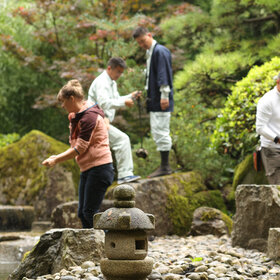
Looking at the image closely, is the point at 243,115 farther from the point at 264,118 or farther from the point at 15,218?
the point at 15,218

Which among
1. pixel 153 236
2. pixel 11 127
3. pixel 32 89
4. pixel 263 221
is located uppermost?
pixel 32 89

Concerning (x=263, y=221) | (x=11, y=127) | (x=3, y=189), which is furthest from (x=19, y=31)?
(x=263, y=221)

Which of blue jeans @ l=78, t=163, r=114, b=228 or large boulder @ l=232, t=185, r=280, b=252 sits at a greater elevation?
blue jeans @ l=78, t=163, r=114, b=228

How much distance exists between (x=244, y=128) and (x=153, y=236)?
1.91 meters

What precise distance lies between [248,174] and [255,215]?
1584mm

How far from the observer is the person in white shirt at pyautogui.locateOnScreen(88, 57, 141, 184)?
5777mm

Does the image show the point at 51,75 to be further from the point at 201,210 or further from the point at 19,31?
the point at 201,210

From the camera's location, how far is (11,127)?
11578 mm

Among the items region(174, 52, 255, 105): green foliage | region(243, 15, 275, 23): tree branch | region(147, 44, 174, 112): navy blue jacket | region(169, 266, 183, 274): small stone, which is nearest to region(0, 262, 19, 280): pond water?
region(169, 266, 183, 274): small stone

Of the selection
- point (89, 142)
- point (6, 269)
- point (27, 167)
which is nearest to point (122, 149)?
point (6, 269)

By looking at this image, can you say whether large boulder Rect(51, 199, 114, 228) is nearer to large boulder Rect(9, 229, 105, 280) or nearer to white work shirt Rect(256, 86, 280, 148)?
white work shirt Rect(256, 86, 280, 148)

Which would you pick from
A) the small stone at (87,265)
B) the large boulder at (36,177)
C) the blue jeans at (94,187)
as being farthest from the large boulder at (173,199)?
the small stone at (87,265)

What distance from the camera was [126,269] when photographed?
3.12m

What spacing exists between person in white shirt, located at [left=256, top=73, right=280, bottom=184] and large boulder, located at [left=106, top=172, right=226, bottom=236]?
5.48 feet
